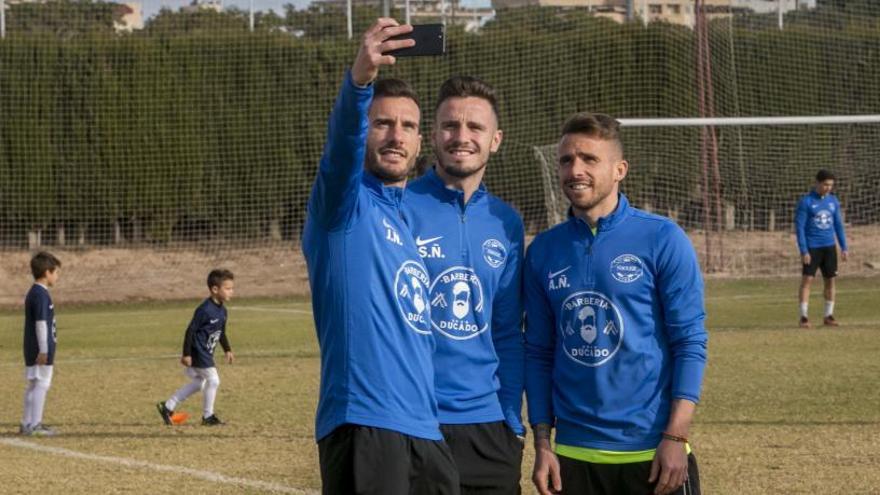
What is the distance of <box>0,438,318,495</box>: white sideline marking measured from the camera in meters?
9.40

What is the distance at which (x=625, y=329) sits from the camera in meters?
5.28

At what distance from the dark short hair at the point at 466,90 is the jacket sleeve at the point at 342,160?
3.14ft

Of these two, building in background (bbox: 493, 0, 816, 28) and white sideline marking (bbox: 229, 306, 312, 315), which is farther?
building in background (bbox: 493, 0, 816, 28)

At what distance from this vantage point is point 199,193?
3206 cm

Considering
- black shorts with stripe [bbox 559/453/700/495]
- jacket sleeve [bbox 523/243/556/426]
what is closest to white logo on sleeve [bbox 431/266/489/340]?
jacket sleeve [bbox 523/243/556/426]

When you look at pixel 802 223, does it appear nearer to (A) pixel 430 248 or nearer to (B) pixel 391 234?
(A) pixel 430 248

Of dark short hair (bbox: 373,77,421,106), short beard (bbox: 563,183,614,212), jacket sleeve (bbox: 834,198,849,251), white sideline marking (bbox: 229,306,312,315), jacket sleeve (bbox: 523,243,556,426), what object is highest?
dark short hair (bbox: 373,77,421,106)

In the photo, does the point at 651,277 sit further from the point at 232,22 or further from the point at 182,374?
the point at 232,22

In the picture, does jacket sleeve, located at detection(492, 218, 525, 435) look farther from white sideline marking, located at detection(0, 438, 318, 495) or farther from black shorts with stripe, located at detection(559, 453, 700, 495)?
white sideline marking, located at detection(0, 438, 318, 495)

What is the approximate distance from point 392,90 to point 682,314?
4.20ft

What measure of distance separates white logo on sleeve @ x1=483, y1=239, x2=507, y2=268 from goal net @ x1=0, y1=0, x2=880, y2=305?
2340 centimetres

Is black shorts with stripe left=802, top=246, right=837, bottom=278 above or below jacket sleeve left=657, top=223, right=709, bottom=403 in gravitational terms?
below

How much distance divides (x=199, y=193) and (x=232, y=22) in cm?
477

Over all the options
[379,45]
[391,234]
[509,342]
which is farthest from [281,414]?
[379,45]
